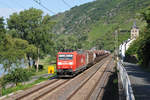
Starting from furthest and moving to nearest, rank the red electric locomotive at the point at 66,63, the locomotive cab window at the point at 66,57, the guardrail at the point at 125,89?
the locomotive cab window at the point at 66,57 < the red electric locomotive at the point at 66,63 < the guardrail at the point at 125,89

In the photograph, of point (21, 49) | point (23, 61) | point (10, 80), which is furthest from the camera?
point (21, 49)

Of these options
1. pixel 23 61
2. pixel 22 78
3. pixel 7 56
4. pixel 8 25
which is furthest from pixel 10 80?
pixel 8 25

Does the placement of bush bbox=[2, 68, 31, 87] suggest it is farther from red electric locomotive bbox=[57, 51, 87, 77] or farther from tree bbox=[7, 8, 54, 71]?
tree bbox=[7, 8, 54, 71]

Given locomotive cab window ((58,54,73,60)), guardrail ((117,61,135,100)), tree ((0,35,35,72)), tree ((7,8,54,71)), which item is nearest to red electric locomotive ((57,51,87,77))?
locomotive cab window ((58,54,73,60))

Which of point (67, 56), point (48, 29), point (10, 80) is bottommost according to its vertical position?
point (10, 80)

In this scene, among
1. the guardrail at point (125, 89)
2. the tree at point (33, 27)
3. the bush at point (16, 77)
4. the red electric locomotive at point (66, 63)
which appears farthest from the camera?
the tree at point (33, 27)

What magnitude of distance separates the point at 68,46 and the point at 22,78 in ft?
208

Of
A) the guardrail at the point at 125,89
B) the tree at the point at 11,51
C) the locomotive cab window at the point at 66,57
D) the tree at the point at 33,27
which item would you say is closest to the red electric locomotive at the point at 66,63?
the locomotive cab window at the point at 66,57

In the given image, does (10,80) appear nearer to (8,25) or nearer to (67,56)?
(67,56)

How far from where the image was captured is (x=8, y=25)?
61219 millimetres

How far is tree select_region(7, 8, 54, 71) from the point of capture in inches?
2408

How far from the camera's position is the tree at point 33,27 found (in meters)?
61.2

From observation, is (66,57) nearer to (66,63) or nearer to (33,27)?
(66,63)

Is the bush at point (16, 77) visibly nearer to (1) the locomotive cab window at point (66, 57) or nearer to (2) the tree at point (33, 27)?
(1) the locomotive cab window at point (66, 57)
